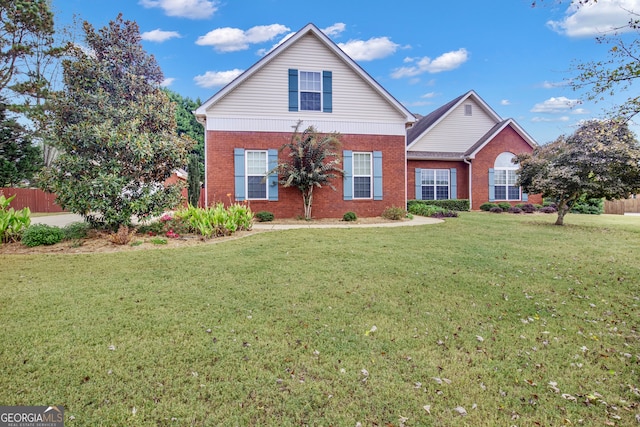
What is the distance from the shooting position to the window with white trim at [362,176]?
14789mm

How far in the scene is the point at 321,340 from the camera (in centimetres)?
373

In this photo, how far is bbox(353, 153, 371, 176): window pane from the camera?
14.8m

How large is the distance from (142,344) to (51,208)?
27765 mm

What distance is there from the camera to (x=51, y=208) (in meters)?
24.8

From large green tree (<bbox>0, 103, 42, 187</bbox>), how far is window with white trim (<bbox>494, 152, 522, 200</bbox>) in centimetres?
2971

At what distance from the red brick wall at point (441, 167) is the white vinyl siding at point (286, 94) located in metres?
5.39

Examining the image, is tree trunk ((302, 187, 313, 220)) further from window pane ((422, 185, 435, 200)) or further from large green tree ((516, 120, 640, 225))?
large green tree ((516, 120, 640, 225))

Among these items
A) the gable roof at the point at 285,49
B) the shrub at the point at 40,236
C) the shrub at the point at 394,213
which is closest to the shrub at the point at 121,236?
the shrub at the point at 40,236

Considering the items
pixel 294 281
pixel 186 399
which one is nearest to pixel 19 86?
pixel 294 281

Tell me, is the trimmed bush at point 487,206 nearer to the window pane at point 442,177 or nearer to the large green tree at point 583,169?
the window pane at point 442,177

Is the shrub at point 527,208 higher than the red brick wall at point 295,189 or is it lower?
lower

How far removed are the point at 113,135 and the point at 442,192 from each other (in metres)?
16.9

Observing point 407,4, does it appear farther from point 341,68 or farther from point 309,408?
point 309,408

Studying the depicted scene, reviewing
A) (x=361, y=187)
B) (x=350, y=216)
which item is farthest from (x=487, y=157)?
(x=350, y=216)
